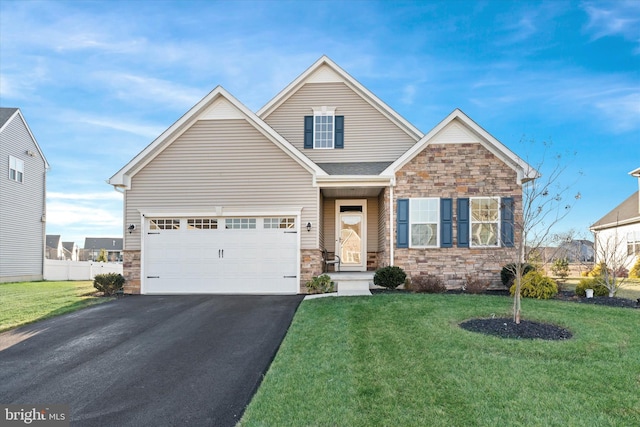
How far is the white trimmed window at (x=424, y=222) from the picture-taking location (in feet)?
42.4

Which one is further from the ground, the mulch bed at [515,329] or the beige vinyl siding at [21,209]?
the beige vinyl siding at [21,209]

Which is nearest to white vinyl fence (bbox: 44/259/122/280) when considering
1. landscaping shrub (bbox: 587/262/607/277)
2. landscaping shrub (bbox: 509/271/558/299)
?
landscaping shrub (bbox: 509/271/558/299)

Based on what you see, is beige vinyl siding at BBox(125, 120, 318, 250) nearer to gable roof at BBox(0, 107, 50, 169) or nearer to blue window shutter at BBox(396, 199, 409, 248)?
blue window shutter at BBox(396, 199, 409, 248)

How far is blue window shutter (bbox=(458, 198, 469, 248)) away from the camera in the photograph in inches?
504

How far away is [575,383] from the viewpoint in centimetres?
457

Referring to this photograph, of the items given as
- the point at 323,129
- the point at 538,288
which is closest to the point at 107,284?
the point at 323,129

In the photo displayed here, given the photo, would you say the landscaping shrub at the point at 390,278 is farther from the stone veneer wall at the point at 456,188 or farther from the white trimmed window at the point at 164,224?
the white trimmed window at the point at 164,224

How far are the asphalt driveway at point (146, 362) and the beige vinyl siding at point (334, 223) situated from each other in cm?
590

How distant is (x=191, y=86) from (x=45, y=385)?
12960mm

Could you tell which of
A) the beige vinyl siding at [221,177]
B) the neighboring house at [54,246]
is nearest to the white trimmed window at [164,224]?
the beige vinyl siding at [221,177]

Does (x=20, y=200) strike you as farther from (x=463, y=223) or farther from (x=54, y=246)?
(x=54, y=246)

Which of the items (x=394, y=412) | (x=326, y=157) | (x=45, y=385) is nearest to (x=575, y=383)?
(x=394, y=412)

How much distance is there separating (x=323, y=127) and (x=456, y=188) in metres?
5.66

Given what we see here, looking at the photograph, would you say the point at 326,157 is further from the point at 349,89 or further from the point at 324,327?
the point at 324,327
